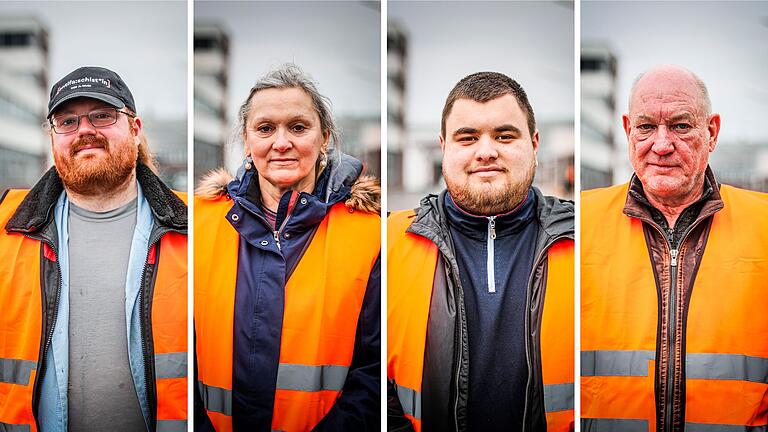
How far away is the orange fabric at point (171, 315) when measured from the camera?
412 cm

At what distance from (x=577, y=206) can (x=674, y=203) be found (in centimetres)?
50

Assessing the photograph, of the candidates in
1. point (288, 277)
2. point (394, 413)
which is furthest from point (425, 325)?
point (288, 277)

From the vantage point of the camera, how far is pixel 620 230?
4.17 metres

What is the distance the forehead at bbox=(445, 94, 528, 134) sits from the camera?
414 centimetres

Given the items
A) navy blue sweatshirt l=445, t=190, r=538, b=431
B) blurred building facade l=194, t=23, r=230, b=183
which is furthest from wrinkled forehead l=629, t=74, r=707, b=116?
blurred building facade l=194, t=23, r=230, b=183

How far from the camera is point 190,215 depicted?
4184 millimetres

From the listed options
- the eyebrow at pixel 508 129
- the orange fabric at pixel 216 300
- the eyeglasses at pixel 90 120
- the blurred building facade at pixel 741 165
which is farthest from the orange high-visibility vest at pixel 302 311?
the blurred building facade at pixel 741 165

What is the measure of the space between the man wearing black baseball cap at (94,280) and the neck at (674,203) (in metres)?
2.51

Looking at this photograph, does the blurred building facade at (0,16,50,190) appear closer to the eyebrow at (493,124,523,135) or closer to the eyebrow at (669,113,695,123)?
the eyebrow at (493,124,523,135)

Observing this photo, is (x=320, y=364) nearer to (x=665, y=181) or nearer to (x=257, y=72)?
(x=257, y=72)

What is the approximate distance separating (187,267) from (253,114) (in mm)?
884

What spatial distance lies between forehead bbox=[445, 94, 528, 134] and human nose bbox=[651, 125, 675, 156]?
68cm

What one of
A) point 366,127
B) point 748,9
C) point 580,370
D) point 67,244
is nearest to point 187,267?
point 67,244

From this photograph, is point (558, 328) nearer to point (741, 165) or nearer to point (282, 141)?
point (741, 165)
